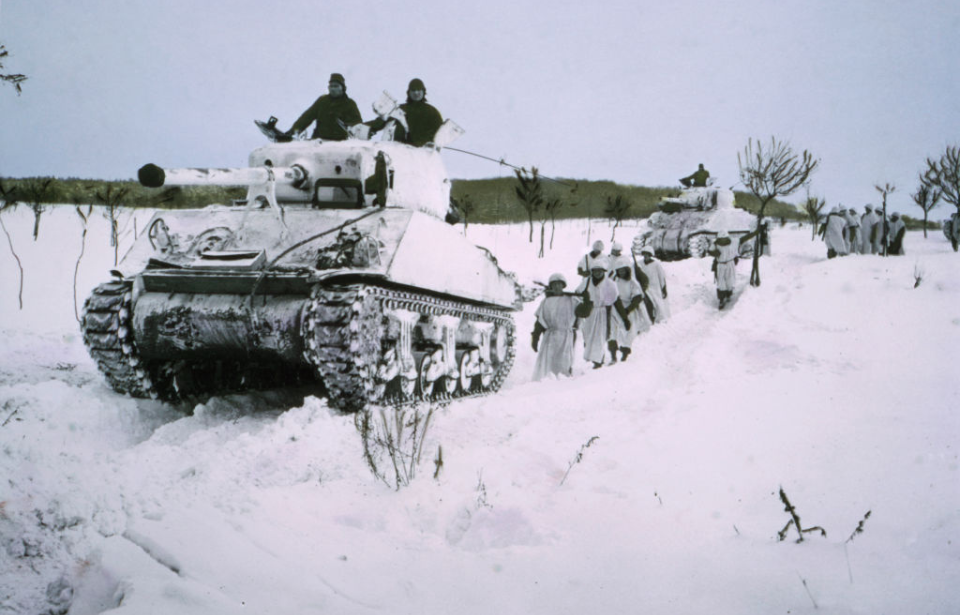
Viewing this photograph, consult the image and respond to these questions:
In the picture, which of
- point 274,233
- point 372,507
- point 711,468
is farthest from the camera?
point 274,233

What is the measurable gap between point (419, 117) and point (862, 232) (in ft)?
52.2

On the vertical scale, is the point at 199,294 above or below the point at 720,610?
above

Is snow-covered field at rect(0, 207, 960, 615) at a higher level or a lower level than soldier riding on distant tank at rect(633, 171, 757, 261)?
lower

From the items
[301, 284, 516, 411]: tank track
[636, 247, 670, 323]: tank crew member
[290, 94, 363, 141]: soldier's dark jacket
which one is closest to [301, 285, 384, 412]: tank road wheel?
[301, 284, 516, 411]: tank track

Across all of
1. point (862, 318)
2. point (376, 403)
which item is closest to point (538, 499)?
point (376, 403)

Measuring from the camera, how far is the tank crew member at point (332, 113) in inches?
350

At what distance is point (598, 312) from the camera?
418 inches

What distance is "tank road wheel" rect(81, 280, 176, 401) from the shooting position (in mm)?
6375

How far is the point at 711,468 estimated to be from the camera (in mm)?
4555

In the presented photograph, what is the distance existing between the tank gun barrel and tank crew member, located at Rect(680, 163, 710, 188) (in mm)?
20962

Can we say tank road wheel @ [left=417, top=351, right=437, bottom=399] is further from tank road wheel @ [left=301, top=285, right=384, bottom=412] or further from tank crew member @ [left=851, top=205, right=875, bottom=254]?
tank crew member @ [left=851, top=205, right=875, bottom=254]

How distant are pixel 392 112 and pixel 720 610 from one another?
7075 mm

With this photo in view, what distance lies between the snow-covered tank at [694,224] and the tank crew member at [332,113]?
1644 cm

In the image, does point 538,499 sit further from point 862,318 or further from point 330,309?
point 862,318
